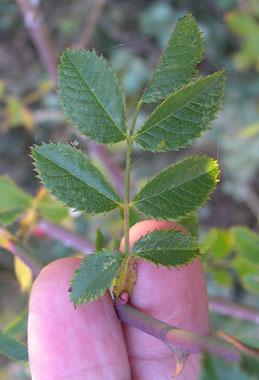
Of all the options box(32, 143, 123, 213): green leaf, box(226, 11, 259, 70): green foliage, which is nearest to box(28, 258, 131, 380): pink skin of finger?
box(32, 143, 123, 213): green leaf

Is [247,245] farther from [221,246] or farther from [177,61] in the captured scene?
[177,61]

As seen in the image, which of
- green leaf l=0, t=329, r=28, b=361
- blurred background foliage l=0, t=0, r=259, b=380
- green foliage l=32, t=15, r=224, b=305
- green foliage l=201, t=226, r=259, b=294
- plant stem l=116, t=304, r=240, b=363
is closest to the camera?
plant stem l=116, t=304, r=240, b=363

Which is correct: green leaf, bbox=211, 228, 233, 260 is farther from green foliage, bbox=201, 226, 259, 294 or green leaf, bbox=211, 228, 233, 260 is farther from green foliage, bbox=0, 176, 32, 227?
green foliage, bbox=0, 176, 32, 227

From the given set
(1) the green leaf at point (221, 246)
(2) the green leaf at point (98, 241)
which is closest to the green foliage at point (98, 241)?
(2) the green leaf at point (98, 241)

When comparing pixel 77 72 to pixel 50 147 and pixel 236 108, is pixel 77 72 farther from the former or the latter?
pixel 236 108

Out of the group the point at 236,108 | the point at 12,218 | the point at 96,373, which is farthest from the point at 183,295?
the point at 236,108
